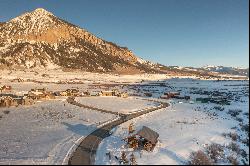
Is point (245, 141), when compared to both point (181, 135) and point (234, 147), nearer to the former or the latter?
point (234, 147)

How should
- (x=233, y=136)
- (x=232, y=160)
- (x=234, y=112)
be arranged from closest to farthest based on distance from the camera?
(x=232, y=160) < (x=233, y=136) < (x=234, y=112)

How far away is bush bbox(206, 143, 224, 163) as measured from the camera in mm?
29766

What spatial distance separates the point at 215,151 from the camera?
31016mm

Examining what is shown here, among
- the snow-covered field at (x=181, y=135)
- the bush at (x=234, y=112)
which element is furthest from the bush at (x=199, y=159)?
the bush at (x=234, y=112)

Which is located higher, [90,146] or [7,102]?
[7,102]

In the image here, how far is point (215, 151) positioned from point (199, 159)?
Answer: 3312mm

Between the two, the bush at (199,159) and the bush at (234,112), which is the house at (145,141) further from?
the bush at (234,112)

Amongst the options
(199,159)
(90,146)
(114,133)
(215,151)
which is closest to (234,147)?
(215,151)

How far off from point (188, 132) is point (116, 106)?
26.0 metres

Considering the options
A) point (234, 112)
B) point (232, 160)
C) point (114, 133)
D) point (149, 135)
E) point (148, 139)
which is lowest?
point (232, 160)

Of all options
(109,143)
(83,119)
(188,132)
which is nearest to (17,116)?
(83,119)

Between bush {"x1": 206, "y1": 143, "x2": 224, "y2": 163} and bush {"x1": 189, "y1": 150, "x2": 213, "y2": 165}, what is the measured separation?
0.82m

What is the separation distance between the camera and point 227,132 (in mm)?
38875

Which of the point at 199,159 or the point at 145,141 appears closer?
the point at 199,159
